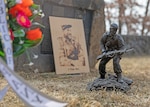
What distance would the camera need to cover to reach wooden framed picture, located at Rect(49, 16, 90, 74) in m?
5.65

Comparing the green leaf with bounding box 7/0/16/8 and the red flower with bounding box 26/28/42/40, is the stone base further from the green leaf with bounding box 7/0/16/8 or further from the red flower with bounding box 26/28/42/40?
the green leaf with bounding box 7/0/16/8

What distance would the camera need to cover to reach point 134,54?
1306 centimetres

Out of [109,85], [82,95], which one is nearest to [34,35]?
[82,95]

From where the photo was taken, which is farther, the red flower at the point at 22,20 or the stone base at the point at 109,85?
the stone base at the point at 109,85

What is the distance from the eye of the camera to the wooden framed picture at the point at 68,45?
5648 mm

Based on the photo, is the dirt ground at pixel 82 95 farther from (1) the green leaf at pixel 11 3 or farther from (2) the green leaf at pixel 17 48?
(1) the green leaf at pixel 11 3

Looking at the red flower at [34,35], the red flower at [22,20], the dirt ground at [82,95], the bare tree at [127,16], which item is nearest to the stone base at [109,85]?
the dirt ground at [82,95]

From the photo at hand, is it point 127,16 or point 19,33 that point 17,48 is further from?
point 127,16

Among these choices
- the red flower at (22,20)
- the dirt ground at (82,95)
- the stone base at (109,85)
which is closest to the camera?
the red flower at (22,20)

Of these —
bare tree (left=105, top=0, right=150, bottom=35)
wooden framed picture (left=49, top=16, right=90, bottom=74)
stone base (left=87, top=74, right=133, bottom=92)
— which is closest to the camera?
stone base (left=87, top=74, right=133, bottom=92)

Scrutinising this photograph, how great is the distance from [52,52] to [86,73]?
70 centimetres

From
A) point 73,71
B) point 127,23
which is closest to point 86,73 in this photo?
point 73,71

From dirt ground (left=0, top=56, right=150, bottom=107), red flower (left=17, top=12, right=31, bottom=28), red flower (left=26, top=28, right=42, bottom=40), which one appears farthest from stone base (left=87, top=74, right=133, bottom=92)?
red flower (left=17, top=12, right=31, bottom=28)

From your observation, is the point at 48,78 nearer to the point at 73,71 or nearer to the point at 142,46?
the point at 73,71
